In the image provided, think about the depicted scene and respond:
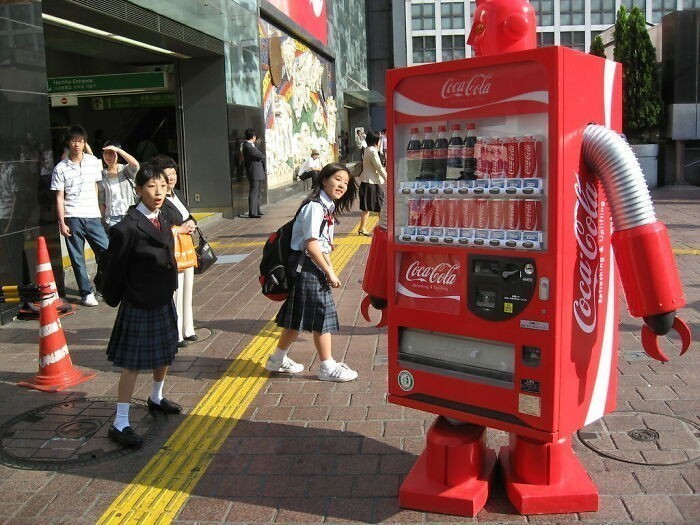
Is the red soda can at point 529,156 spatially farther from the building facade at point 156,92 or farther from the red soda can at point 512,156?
the building facade at point 156,92

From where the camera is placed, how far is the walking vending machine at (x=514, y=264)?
3.12 metres

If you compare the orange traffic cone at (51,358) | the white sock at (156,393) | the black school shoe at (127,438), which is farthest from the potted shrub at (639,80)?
the black school shoe at (127,438)

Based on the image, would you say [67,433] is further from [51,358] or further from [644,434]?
[644,434]

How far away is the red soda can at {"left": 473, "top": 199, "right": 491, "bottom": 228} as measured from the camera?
3.28 meters

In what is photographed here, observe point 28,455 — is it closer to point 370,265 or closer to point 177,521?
point 177,521

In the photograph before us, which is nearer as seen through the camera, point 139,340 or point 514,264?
point 514,264

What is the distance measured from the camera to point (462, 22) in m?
55.9

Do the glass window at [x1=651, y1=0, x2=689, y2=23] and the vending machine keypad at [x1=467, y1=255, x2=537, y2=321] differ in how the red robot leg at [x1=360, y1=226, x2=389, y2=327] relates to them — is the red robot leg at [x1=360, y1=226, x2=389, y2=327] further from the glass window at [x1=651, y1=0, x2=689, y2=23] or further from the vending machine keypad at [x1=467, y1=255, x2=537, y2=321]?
the glass window at [x1=651, y1=0, x2=689, y2=23]

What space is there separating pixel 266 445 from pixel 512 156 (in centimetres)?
223

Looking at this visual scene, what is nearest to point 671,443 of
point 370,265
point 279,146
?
point 370,265

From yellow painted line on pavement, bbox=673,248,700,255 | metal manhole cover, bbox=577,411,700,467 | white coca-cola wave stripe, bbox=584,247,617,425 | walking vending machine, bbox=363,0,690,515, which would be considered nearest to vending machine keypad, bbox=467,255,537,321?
walking vending machine, bbox=363,0,690,515

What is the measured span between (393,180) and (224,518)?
182 centimetres

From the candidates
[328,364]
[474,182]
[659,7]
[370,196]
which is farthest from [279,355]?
[659,7]

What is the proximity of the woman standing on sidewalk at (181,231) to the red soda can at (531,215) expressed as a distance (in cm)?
316
